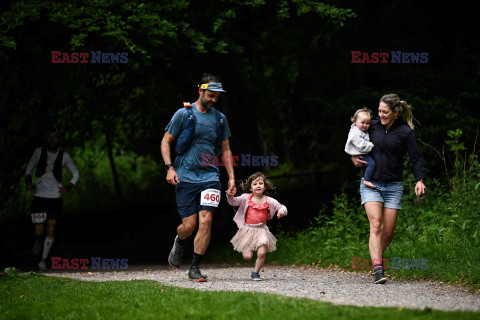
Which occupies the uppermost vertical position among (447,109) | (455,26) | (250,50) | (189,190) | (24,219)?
(455,26)

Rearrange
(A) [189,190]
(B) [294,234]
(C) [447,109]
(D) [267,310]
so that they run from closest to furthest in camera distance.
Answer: (D) [267,310] → (A) [189,190] → (C) [447,109] → (B) [294,234]

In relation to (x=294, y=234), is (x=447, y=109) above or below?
above

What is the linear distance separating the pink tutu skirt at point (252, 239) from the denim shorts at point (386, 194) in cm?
142

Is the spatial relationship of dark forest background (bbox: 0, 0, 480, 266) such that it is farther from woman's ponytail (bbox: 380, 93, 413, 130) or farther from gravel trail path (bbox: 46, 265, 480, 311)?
woman's ponytail (bbox: 380, 93, 413, 130)

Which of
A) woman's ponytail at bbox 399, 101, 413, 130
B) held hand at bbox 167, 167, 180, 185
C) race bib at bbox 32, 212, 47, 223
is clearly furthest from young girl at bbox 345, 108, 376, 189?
race bib at bbox 32, 212, 47, 223

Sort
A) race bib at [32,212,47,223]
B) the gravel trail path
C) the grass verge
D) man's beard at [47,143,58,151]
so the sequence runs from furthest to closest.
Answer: man's beard at [47,143,58,151], race bib at [32,212,47,223], the gravel trail path, the grass verge

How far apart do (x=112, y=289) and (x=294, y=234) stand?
6.22m

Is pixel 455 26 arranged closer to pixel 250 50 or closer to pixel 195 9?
pixel 250 50

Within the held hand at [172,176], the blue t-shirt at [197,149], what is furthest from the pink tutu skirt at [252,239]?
the held hand at [172,176]

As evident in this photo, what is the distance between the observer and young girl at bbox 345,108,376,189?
8.59 metres

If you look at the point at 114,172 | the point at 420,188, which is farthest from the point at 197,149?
the point at 114,172

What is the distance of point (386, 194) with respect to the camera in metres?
8.57

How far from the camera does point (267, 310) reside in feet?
20.6

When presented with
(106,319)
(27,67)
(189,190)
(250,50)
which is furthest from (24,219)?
(106,319)
